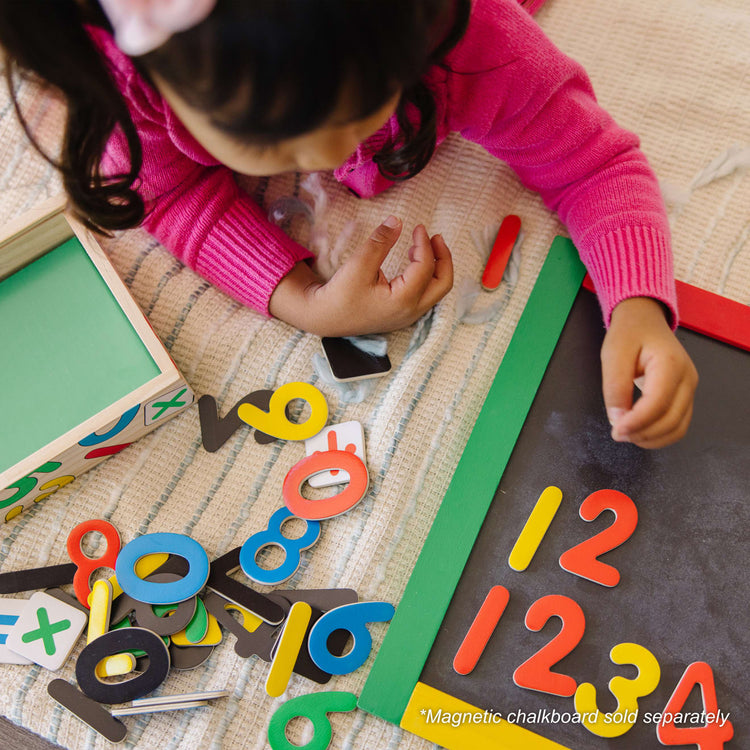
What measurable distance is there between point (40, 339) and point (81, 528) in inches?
6.2

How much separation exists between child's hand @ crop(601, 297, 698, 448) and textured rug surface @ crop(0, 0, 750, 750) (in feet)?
0.31

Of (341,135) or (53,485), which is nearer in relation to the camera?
(341,135)

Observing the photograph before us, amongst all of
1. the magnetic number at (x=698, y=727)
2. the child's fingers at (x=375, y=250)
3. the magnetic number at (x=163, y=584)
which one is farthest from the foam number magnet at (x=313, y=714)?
the child's fingers at (x=375, y=250)

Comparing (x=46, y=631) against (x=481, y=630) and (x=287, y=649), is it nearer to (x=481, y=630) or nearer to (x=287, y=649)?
(x=287, y=649)

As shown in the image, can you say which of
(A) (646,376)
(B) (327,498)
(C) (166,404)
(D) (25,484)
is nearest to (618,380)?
(A) (646,376)

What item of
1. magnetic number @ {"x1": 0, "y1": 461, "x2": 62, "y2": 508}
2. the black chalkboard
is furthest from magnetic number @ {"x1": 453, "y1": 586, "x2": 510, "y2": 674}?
magnetic number @ {"x1": 0, "y1": 461, "x2": 62, "y2": 508}

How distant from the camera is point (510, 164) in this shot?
1.98ft

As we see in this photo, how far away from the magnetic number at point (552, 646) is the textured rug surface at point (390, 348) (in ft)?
0.32

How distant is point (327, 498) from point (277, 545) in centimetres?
5

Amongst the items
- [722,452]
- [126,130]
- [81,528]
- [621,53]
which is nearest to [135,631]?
[81,528]

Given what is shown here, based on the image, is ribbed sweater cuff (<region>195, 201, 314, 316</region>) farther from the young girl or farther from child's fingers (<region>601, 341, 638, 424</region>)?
child's fingers (<region>601, 341, 638, 424</region>)

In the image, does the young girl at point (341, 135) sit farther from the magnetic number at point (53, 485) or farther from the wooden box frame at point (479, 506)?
the magnetic number at point (53, 485)

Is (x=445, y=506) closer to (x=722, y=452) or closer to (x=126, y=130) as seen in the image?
(x=722, y=452)

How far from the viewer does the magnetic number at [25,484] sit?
49 cm
